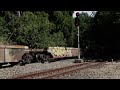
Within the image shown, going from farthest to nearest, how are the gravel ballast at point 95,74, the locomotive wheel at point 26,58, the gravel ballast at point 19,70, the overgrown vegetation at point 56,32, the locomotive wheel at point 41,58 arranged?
the overgrown vegetation at point 56,32
the locomotive wheel at point 41,58
the locomotive wheel at point 26,58
the gravel ballast at point 19,70
the gravel ballast at point 95,74

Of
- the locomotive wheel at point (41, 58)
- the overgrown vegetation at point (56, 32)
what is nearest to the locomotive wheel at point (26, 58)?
the locomotive wheel at point (41, 58)

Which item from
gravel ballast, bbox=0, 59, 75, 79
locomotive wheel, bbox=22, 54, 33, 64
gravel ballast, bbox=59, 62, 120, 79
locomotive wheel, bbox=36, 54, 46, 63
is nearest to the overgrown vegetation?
locomotive wheel, bbox=36, 54, 46, 63

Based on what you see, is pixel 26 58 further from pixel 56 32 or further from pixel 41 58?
pixel 56 32

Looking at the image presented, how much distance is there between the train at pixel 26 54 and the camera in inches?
959

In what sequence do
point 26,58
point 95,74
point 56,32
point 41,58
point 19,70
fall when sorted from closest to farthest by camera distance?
point 95,74 < point 19,70 < point 26,58 < point 41,58 < point 56,32

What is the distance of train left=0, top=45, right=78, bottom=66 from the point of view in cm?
2436

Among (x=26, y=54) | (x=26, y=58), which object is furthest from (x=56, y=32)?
(x=26, y=58)

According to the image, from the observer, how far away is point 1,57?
78.0 ft

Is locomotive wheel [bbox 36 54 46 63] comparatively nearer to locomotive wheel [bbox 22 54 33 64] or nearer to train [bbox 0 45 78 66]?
train [bbox 0 45 78 66]

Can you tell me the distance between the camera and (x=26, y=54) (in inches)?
1120

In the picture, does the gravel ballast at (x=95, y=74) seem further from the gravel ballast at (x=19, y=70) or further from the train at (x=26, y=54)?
the train at (x=26, y=54)
